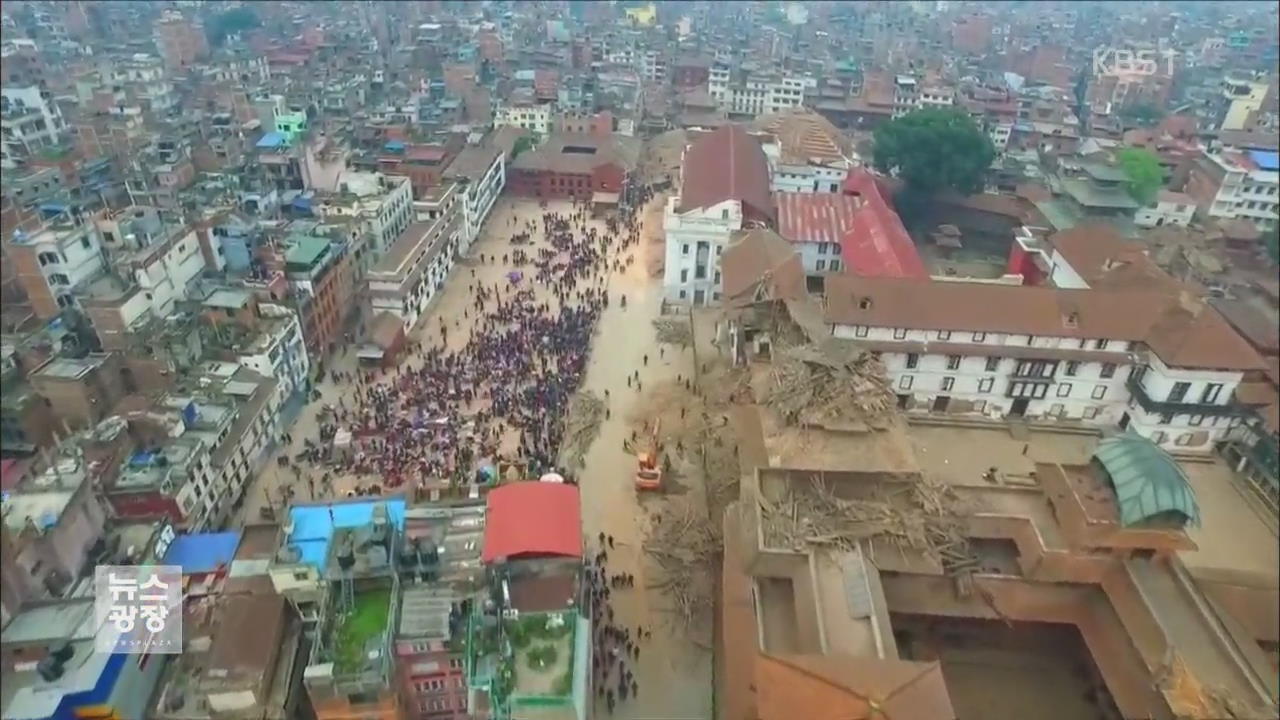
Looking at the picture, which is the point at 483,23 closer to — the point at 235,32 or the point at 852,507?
the point at 235,32

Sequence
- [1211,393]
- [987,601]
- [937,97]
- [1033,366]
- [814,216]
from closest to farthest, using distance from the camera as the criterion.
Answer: [987,601] < [1211,393] < [1033,366] < [814,216] < [937,97]

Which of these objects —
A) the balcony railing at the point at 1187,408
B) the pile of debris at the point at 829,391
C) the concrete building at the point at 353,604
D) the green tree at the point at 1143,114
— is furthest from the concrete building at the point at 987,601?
the green tree at the point at 1143,114

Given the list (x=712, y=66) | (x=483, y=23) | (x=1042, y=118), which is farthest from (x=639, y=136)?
(x=483, y=23)

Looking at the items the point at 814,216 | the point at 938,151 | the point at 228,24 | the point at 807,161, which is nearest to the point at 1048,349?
the point at 814,216

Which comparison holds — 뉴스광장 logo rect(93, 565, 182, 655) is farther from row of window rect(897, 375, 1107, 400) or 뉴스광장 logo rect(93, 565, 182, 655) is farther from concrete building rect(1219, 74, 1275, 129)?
concrete building rect(1219, 74, 1275, 129)

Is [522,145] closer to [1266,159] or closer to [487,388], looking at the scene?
[487,388]

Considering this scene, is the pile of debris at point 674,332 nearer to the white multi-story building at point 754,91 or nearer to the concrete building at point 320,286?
the concrete building at point 320,286
